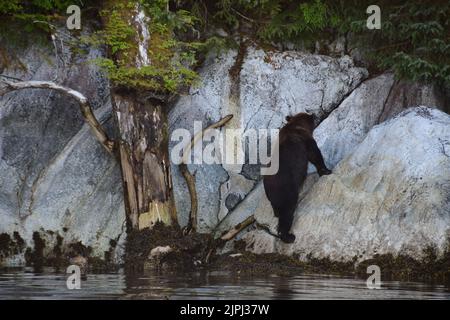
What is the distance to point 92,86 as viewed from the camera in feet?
45.2

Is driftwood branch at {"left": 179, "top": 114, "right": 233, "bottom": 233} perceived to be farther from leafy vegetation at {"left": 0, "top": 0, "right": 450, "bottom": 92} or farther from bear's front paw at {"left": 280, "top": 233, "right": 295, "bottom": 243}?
bear's front paw at {"left": 280, "top": 233, "right": 295, "bottom": 243}

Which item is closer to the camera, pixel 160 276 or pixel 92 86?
pixel 160 276

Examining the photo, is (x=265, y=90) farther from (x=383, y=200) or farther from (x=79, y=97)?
(x=383, y=200)

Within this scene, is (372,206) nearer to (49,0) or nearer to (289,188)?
(289,188)

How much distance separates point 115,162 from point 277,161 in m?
2.69

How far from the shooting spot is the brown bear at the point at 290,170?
11.2m

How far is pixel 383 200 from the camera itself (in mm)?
10859

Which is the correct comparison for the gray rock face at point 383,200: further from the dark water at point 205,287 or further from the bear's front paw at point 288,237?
the dark water at point 205,287

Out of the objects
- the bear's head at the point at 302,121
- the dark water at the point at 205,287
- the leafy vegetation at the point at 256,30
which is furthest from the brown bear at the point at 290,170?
the leafy vegetation at the point at 256,30

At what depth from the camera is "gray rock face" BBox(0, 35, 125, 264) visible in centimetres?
1226

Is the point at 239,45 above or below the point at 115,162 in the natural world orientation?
above

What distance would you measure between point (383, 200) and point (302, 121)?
1966 mm

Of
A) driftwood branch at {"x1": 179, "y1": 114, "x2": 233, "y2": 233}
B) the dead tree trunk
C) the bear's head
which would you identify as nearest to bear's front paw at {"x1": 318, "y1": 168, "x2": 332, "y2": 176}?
the bear's head
